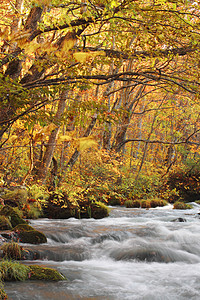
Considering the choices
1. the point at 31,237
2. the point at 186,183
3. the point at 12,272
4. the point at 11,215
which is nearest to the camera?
the point at 12,272

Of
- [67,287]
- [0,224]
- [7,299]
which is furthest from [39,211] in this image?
[7,299]

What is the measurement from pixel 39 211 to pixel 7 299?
6.90m

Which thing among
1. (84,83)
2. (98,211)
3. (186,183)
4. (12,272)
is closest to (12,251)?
(12,272)

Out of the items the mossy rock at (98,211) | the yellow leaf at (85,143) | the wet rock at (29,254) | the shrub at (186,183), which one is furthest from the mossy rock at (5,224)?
the shrub at (186,183)

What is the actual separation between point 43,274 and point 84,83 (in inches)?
126

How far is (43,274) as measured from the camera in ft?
16.4

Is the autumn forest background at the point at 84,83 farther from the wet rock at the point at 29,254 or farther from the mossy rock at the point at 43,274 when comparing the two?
the mossy rock at the point at 43,274

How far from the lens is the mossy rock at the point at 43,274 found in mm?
4896

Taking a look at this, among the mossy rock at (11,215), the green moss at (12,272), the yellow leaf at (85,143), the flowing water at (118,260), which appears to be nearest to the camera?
the yellow leaf at (85,143)

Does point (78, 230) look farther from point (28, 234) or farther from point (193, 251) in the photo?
point (193, 251)

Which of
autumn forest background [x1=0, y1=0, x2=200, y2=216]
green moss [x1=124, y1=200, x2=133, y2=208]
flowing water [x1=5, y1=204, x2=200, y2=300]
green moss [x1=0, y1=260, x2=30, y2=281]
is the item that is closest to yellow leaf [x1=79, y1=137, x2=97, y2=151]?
autumn forest background [x1=0, y1=0, x2=200, y2=216]

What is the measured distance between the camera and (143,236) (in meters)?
8.99

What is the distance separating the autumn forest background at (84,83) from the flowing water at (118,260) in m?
1.86

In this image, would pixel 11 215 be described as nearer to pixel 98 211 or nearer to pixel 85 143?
pixel 98 211
